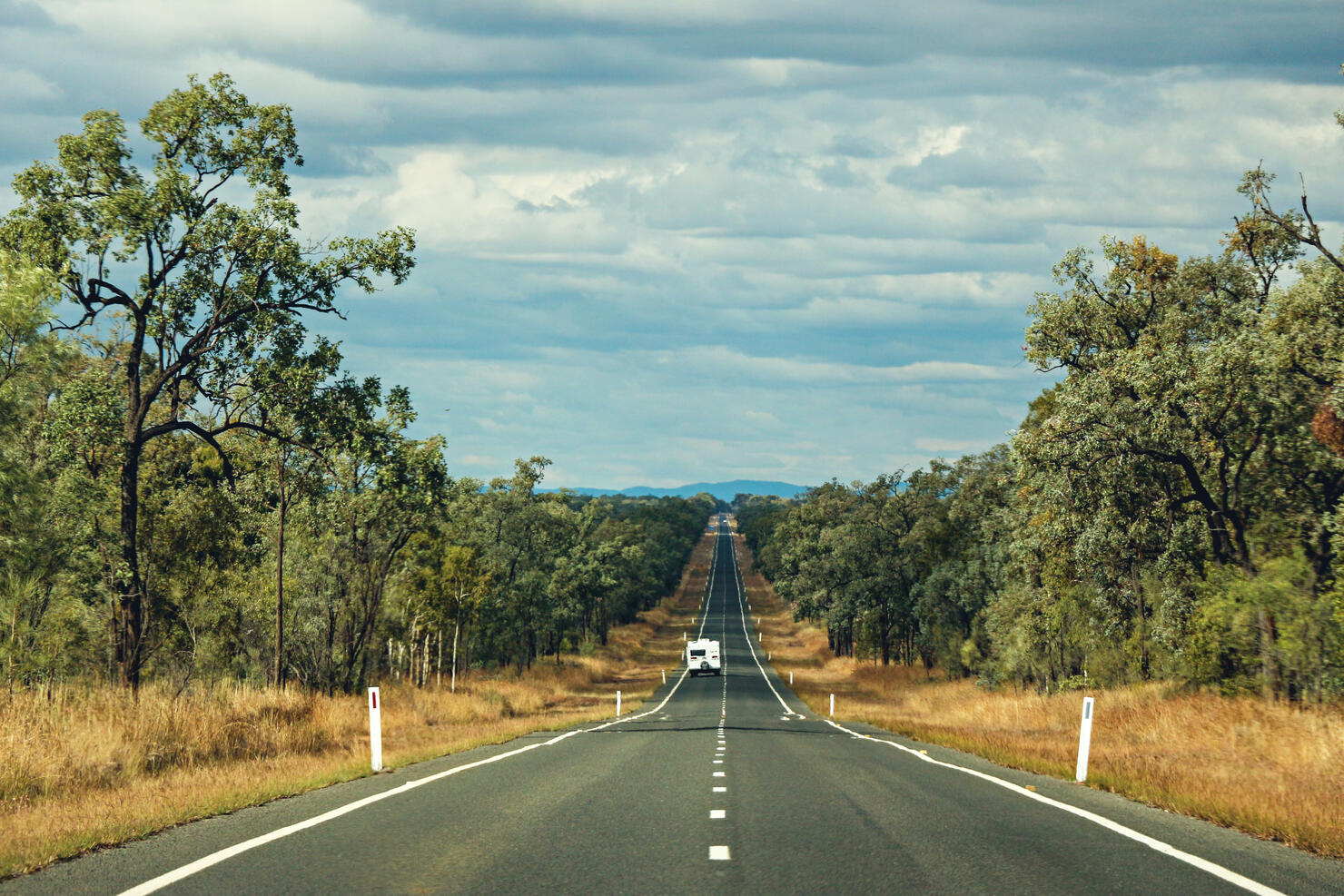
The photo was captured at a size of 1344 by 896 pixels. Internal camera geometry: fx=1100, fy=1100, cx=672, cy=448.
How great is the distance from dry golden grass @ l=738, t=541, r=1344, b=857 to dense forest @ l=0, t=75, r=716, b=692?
13621 millimetres

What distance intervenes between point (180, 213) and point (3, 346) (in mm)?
4213

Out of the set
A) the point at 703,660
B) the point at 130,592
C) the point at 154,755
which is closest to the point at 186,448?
the point at 130,592

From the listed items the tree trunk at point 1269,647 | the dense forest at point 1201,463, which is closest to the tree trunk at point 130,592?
the dense forest at point 1201,463

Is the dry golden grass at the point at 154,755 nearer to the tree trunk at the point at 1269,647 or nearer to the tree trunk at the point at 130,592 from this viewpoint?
the tree trunk at the point at 130,592

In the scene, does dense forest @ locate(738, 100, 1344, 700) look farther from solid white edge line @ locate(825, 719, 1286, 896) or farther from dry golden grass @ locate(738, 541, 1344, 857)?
solid white edge line @ locate(825, 719, 1286, 896)

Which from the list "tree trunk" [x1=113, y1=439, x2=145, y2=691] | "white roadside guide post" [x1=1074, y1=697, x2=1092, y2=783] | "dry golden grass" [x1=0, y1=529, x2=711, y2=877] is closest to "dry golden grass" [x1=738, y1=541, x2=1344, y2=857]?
"white roadside guide post" [x1=1074, y1=697, x2=1092, y2=783]

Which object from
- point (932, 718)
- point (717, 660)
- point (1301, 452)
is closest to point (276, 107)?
point (1301, 452)

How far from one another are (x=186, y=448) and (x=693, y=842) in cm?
3135

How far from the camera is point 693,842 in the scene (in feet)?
26.6

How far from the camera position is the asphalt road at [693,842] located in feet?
21.8

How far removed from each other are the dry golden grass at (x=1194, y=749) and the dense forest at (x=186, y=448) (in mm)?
Result: 13621

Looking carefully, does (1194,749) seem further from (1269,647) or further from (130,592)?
(130,592)

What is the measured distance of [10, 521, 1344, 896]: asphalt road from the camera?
21.8 feet

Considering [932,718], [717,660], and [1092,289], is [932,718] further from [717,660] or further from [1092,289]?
[717,660]
